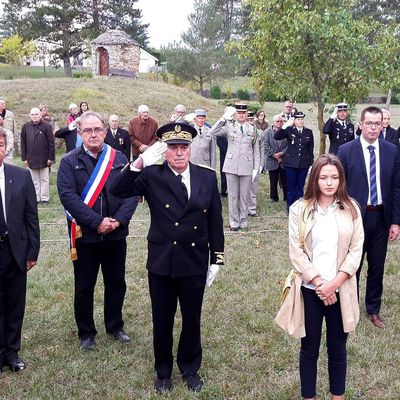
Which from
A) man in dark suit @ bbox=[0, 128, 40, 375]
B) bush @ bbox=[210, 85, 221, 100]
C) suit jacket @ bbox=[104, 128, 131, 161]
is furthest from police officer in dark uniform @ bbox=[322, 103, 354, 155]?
bush @ bbox=[210, 85, 221, 100]

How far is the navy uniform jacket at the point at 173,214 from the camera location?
12.3 ft

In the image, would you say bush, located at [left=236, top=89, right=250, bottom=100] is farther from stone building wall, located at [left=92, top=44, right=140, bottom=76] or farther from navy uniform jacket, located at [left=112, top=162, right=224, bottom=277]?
navy uniform jacket, located at [left=112, top=162, right=224, bottom=277]

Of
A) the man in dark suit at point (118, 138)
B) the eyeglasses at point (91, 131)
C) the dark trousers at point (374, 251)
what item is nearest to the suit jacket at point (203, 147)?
the man in dark suit at point (118, 138)

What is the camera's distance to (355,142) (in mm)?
Answer: 4891

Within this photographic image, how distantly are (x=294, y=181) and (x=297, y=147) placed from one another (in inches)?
25.1

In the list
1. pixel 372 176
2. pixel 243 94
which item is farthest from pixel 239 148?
pixel 243 94

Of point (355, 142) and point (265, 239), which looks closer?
point (355, 142)

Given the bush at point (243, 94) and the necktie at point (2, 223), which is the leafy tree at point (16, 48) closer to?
the bush at point (243, 94)

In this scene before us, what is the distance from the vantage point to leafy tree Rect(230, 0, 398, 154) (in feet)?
32.2

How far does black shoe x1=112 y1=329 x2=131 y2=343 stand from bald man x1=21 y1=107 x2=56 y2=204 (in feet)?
20.7

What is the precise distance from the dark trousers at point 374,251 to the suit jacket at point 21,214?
2.90 m

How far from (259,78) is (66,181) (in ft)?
25.0

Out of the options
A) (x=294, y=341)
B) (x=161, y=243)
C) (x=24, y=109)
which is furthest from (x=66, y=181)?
(x=24, y=109)

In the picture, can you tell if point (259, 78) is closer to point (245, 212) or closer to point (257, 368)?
point (245, 212)
